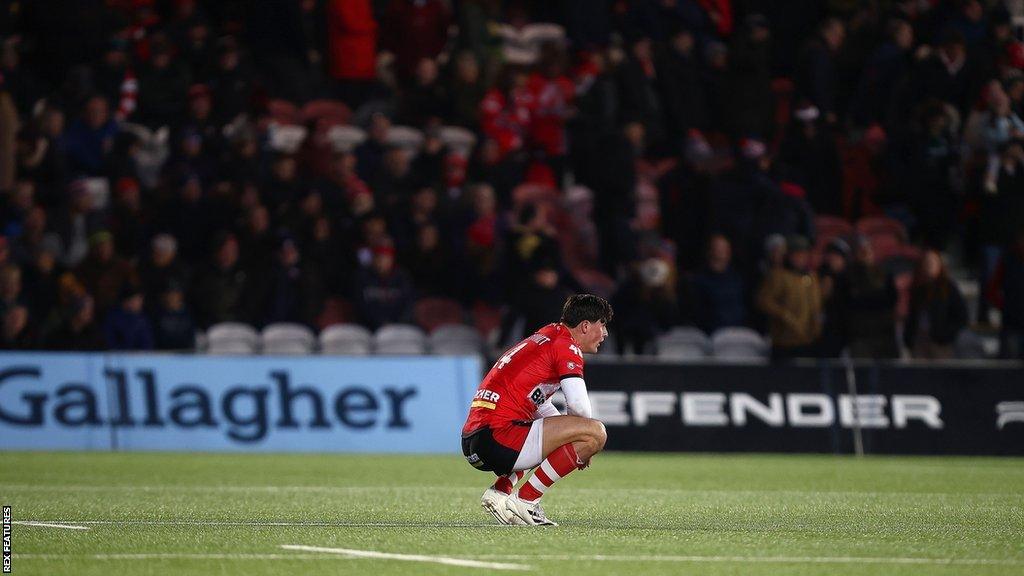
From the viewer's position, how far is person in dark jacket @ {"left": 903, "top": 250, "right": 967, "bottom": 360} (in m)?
21.8

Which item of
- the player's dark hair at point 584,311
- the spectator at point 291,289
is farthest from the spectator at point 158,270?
the player's dark hair at point 584,311

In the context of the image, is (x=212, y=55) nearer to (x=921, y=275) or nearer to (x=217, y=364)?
(x=217, y=364)

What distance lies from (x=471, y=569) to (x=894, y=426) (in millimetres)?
13690

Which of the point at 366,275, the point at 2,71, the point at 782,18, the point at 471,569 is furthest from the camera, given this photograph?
the point at 782,18

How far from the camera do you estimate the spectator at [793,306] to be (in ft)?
70.2

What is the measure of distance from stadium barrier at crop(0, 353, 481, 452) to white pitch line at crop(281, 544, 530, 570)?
11.4 meters

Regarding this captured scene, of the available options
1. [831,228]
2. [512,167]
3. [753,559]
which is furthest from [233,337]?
[753,559]

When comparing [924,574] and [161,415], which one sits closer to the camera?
[924,574]

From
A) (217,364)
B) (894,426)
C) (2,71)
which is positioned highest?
(2,71)

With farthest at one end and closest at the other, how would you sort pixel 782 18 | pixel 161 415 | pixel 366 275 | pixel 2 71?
pixel 782 18
pixel 2 71
pixel 366 275
pixel 161 415

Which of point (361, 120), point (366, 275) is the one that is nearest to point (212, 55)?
point (361, 120)

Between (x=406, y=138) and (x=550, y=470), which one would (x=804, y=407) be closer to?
(x=406, y=138)

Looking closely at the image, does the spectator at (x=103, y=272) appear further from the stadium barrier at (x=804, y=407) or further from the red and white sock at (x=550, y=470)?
the red and white sock at (x=550, y=470)

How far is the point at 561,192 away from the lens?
23750mm
